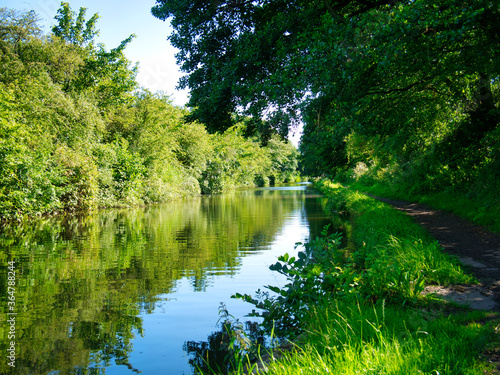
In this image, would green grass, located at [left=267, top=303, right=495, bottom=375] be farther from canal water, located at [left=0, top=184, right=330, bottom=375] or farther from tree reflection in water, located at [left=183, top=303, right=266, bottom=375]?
canal water, located at [left=0, top=184, right=330, bottom=375]

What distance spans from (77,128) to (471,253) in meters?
22.2

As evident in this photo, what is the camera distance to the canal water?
4816mm

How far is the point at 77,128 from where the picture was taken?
23.5 m

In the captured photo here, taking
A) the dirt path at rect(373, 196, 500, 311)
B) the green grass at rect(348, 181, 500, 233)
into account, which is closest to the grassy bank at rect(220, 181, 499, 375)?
the dirt path at rect(373, 196, 500, 311)

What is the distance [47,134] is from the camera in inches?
805

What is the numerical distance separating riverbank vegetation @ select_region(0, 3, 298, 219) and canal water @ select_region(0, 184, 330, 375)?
11.3 feet

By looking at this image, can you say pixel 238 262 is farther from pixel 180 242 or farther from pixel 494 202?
pixel 494 202

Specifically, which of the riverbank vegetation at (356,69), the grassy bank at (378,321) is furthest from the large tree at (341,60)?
the grassy bank at (378,321)

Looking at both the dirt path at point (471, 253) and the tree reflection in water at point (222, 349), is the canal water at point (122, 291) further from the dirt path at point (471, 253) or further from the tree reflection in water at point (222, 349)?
the dirt path at point (471, 253)

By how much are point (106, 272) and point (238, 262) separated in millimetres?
3289

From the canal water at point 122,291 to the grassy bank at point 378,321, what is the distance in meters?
1.45

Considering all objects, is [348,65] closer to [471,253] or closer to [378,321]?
[471,253]

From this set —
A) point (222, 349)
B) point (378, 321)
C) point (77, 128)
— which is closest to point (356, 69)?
point (378, 321)

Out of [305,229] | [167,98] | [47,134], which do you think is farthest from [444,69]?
[167,98]
